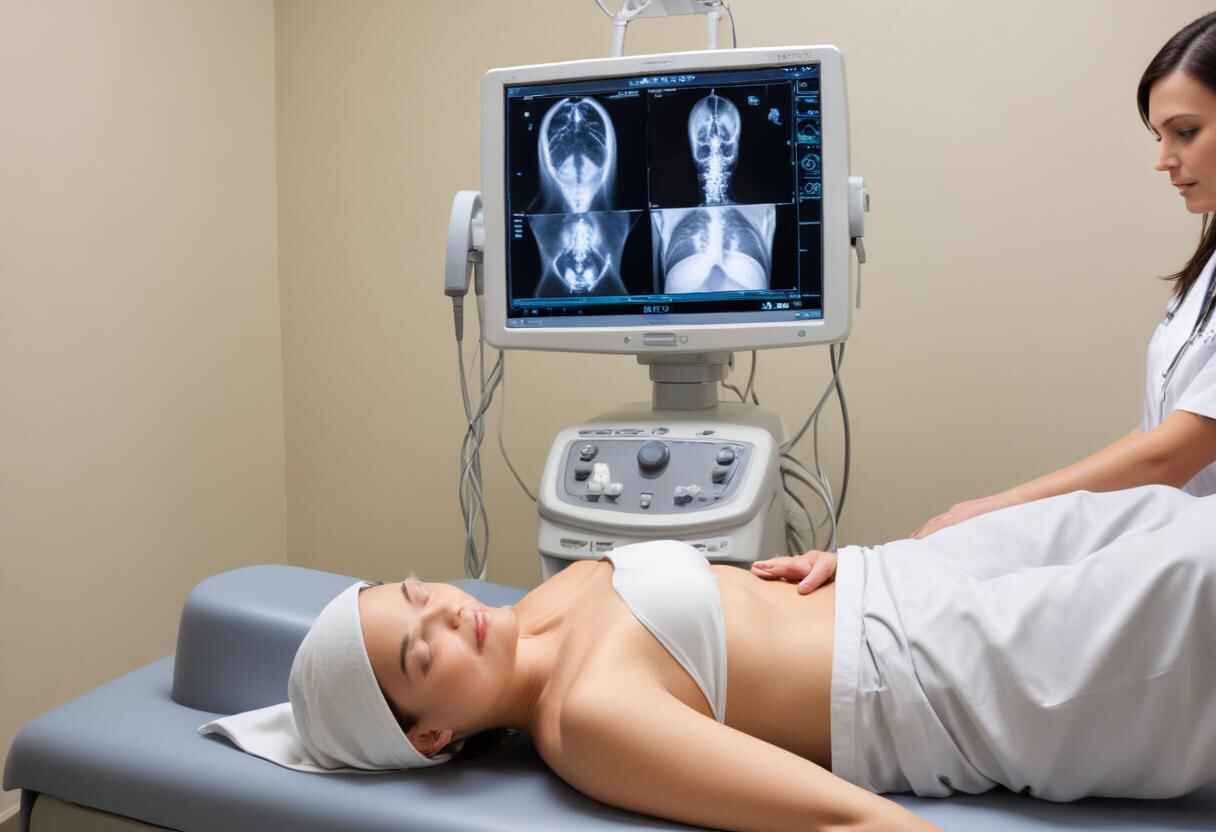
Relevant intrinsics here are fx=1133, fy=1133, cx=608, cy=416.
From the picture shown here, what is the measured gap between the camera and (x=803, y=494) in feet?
8.32

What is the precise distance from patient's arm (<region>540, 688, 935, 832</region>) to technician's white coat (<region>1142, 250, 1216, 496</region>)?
876 mm

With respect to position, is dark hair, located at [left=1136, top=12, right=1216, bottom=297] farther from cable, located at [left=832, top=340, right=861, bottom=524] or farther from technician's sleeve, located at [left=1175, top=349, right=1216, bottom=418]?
cable, located at [left=832, top=340, right=861, bottom=524]

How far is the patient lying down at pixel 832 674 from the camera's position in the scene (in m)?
1.17

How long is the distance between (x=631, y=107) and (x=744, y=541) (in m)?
0.75

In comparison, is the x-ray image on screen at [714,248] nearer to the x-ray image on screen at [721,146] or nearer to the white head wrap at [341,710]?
the x-ray image on screen at [721,146]

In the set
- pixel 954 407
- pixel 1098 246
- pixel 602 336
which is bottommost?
pixel 954 407

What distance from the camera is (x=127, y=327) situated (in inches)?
93.6

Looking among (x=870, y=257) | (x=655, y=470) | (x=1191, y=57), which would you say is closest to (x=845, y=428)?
(x=870, y=257)

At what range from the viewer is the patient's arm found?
3.59 ft

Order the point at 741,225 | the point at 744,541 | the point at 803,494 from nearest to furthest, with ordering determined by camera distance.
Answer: the point at 744,541 → the point at 741,225 → the point at 803,494

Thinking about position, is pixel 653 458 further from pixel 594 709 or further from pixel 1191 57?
pixel 1191 57

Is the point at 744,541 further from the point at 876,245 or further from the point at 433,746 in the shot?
the point at 876,245

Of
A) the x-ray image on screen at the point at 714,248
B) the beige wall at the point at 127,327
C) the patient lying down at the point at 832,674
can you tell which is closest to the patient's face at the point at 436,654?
the patient lying down at the point at 832,674

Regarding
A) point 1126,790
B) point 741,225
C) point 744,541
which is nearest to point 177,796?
point 744,541
